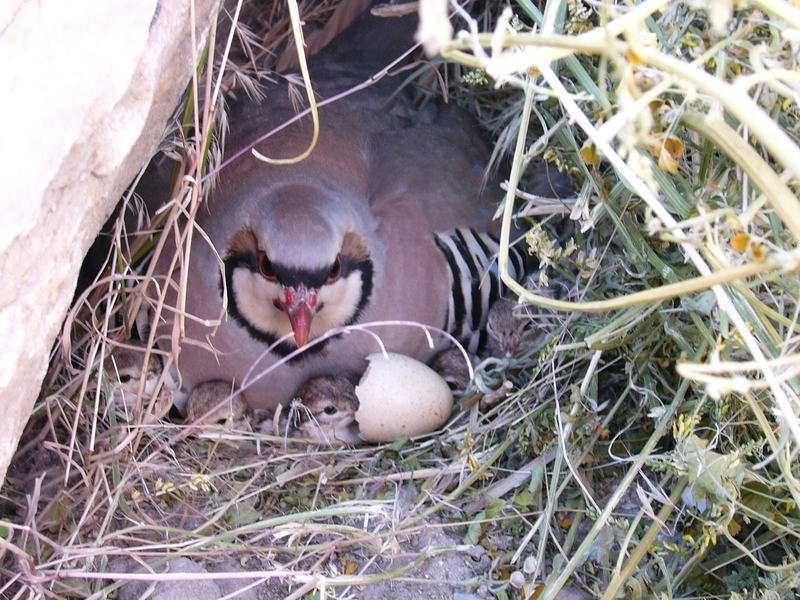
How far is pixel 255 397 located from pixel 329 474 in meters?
0.47

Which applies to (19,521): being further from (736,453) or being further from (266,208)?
(736,453)

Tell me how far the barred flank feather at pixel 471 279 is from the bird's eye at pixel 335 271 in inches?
16.2

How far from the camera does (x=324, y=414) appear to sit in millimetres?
2689

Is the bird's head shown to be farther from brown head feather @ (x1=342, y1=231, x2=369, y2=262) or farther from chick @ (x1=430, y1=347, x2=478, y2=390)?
chick @ (x1=430, y1=347, x2=478, y2=390)

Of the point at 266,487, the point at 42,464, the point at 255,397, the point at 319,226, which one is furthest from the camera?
the point at 255,397

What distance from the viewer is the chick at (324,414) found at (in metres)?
2.68

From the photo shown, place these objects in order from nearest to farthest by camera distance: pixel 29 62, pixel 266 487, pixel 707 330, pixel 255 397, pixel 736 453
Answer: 1. pixel 29 62
2. pixel 736 453
3. pixel 707 330
4. pixel 266 487
5. pixel 255 397

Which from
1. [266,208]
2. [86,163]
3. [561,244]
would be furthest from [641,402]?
[86,163]

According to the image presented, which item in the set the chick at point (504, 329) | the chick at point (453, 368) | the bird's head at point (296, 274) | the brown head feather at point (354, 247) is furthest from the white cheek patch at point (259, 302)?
the chick at point (504, 329)

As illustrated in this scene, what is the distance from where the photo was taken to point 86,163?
1.64 meters

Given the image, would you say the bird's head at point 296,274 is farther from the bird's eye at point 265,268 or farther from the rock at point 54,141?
the rock at point 54,141

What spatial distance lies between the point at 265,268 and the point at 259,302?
0.15m

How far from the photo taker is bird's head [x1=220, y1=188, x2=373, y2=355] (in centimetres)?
259

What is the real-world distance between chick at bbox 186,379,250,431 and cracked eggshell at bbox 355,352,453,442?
343 mm
